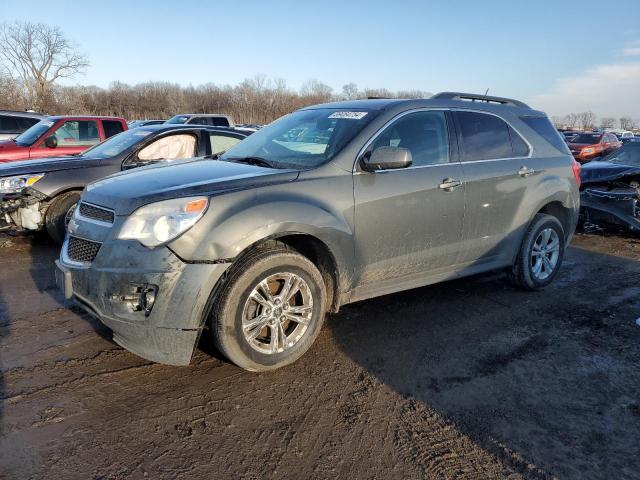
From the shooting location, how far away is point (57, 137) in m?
8.74

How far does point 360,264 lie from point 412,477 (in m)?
1.58

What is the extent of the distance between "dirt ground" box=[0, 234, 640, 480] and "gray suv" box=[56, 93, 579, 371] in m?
0.32

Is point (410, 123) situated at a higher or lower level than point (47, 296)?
higher

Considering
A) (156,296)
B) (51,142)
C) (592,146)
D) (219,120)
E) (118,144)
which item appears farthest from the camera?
(219,120)

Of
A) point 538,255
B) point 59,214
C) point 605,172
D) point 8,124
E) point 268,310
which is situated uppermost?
point 8,124

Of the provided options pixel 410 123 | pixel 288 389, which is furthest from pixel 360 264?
pixel 410 123

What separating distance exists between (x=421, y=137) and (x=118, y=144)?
4737 millimetres

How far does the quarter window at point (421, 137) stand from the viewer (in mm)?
3795

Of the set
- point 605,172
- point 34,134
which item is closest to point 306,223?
point 605,172

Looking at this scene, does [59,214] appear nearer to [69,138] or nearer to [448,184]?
[69,138]

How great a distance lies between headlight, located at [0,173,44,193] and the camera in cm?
582

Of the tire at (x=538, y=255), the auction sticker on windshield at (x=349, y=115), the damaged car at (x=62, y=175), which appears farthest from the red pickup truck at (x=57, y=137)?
the tire at (x=538, y=255)

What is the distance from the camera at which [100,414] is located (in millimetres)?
2682

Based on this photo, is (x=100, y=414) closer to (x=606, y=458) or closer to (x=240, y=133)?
(x=606, y=458)
